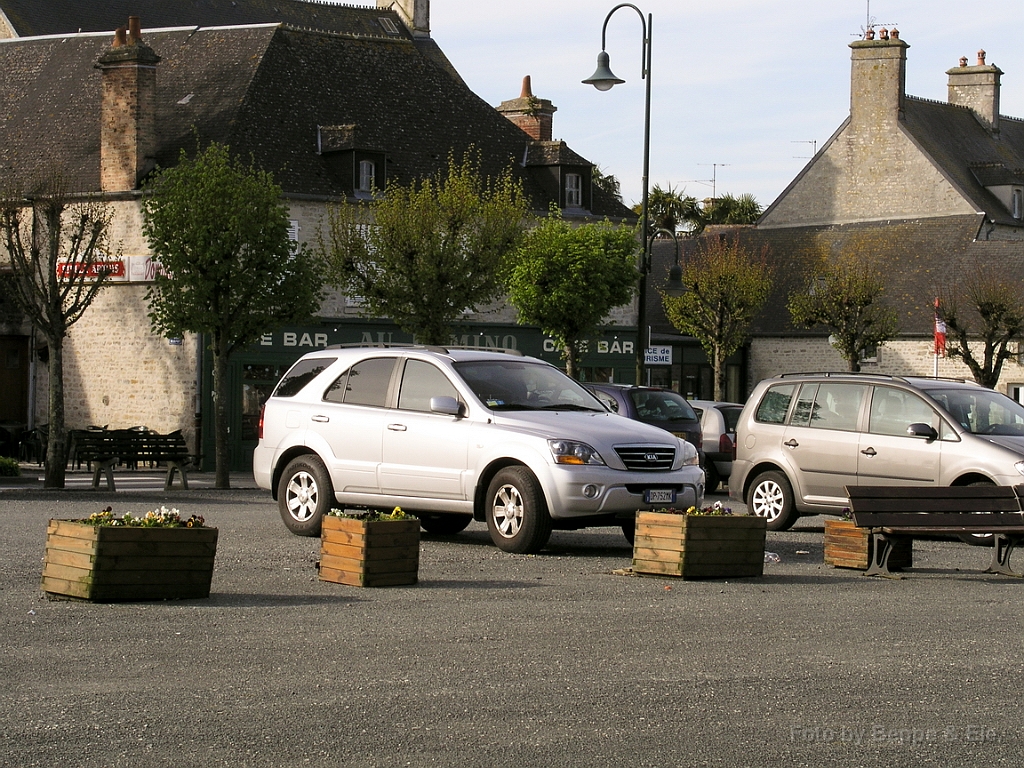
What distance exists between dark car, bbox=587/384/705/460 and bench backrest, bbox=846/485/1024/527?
33.6 ft

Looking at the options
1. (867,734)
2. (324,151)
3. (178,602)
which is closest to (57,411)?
(178,602)

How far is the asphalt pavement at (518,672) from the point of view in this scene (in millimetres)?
6297

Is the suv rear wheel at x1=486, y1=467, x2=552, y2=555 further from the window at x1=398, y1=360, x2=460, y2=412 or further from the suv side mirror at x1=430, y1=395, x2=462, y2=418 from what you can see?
the window at x1=398, y1=360, x2=460, y2=412

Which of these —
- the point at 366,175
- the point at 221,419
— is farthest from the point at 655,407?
the point at 366,175

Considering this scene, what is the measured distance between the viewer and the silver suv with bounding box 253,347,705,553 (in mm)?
13492

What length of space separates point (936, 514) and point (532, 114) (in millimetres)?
33913

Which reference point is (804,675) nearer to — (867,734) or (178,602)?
(867,734)

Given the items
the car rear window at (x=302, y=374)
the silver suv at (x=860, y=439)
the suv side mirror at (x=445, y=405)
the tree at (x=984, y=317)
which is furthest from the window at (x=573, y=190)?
the suv side mirror at (x=445, y=405)

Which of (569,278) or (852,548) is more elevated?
(569,278)

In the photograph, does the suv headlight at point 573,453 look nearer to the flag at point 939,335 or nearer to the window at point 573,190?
the window at point 573,190

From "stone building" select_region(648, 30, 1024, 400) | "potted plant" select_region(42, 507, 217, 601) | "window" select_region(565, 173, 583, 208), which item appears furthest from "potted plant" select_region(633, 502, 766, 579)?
"stone building" select_region(648, 30, 1024, 400)

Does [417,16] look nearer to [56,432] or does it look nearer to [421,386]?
[56,432]

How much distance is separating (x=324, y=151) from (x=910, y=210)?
3179 centimetres

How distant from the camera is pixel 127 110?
110ft
